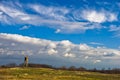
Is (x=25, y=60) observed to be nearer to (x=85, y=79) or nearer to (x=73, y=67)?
(x=73, y=67)

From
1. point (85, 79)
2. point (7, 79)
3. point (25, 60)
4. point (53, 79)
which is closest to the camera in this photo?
point (7, 79)

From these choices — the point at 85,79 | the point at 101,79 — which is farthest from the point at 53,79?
Answer: the point at 101,79

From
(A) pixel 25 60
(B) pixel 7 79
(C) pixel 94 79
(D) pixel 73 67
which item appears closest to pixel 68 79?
(C) pixel 94 79

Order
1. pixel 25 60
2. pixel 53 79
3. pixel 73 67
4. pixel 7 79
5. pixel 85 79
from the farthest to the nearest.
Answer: pixel 73 67 < pixel 25 60 < pixel 85 79 < pixel 53 79 < pixel 7 79

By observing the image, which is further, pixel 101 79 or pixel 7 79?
pixel 101 79

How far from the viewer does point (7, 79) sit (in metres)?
71.6

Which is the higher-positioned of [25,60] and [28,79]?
[25,60]

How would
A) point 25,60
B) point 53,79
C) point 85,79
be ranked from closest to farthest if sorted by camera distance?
point 53,79, point 85,79, point 25,60

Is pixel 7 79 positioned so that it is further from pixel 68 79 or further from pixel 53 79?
pixel 68 79

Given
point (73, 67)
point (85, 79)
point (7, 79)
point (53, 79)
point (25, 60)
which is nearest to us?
point (7, 79)

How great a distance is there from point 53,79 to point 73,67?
4090 inches

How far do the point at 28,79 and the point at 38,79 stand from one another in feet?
8.81

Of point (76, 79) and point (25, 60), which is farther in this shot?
point (25, 60)

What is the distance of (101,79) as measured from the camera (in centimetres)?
8544
